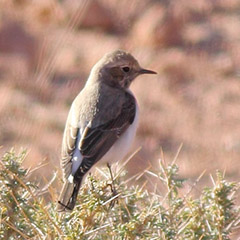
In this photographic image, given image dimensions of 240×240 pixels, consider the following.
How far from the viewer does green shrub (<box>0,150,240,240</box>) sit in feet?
10.4

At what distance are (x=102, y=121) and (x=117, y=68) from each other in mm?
665

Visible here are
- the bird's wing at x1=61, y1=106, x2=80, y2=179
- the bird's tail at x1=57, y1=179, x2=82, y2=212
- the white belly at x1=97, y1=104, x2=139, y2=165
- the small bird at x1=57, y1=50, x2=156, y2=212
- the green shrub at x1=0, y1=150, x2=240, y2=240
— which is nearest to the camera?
the green shrub at x1=0, y1=150, x2=240, y2=240

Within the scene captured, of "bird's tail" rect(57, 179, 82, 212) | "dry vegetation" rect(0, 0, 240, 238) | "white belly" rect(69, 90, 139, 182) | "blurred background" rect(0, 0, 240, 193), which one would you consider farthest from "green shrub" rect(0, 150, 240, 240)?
"blurred background" rect(0, 0, 240, 193)

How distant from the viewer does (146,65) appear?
9883 mm

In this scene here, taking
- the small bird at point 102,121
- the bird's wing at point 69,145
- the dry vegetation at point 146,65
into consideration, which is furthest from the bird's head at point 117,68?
the dry vegetation at point 146,65

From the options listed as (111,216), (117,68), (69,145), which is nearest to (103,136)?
(69,145)

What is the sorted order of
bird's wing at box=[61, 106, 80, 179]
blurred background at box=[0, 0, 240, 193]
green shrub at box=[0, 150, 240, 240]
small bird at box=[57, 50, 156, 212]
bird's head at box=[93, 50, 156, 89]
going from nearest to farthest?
green shrub at box=[0, 150, 240, 240] → bird's wing at box=[61, 106, 80, 179] → small bird at box=[57, 50, 156, 212] → bird's head at box=[93, 50, 156, 89] → blurred background at box=[0, 0, 240, 193]

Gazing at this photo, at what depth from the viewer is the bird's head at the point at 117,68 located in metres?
5.43

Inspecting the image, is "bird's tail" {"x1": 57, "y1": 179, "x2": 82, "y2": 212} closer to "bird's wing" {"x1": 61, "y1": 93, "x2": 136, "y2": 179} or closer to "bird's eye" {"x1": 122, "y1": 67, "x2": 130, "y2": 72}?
"bird's wing" {"x1": 61, "y1": 93, "x2": 136, "y2": 179}

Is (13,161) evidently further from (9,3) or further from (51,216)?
(9,3)

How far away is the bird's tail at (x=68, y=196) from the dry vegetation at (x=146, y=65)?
3.69 meters

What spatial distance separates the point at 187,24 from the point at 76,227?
7.94m

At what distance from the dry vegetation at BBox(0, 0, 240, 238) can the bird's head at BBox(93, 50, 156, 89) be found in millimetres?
2279

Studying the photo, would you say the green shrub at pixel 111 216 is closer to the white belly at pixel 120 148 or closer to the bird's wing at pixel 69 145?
the bird's wing at pixel 69 145
